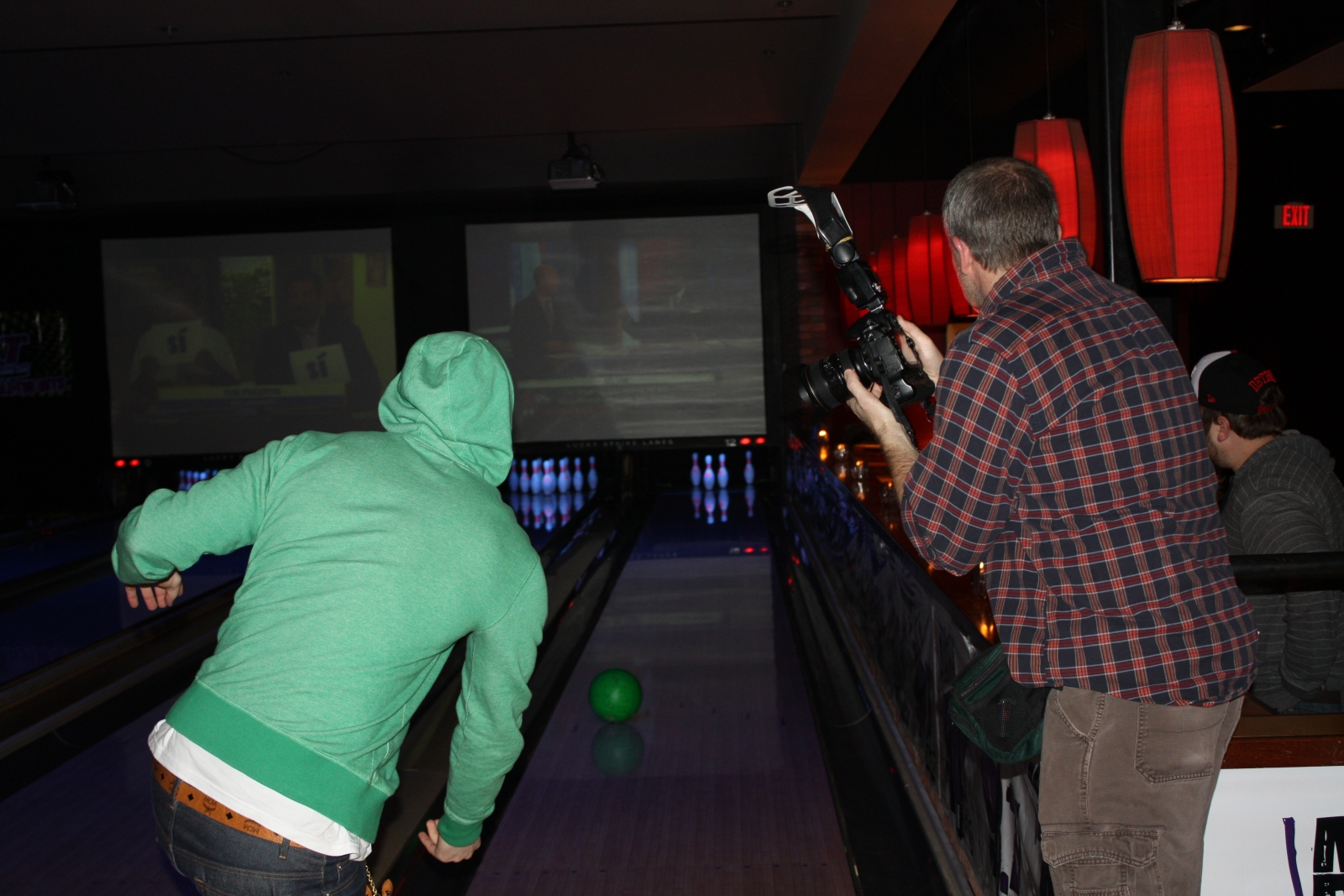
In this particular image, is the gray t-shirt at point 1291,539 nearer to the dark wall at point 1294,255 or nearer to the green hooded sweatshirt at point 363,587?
the green hooded sweatshirt at point 363,587

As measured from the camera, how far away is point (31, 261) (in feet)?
29.6

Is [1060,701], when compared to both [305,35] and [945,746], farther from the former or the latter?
[305,35]

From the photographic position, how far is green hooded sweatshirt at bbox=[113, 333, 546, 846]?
1.07 meters

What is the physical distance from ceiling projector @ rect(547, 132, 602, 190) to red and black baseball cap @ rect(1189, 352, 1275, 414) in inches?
202

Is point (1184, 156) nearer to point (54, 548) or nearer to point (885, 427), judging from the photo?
point (885, 427)

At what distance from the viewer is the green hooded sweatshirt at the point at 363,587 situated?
3.51ft

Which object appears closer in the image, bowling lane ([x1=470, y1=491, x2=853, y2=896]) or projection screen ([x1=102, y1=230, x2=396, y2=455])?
bowling lane ([x1=470, y1=491, x2=853, y2=896])

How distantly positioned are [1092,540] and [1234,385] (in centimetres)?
98

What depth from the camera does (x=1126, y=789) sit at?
1.20m

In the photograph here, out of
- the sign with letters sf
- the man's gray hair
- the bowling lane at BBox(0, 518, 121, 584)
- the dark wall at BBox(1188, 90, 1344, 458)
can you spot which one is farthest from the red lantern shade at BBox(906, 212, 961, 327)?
the sign with letters sf

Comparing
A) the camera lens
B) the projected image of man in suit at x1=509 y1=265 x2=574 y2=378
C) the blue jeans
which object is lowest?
the blue jeans

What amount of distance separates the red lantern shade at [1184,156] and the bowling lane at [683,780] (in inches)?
58.1

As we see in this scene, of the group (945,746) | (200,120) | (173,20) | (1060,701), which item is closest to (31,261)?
(200,120)

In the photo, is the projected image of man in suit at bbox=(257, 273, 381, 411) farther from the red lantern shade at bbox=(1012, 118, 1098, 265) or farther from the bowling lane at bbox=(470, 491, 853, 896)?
the red lantern shade at bbox=(1012, 118, 1098, 265)
